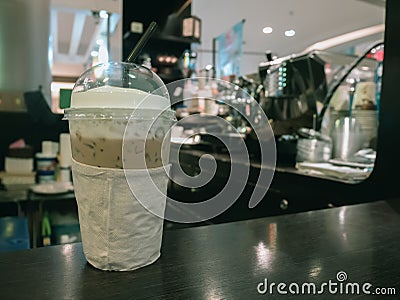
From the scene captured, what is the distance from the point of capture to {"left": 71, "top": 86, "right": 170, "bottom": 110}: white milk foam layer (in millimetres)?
450

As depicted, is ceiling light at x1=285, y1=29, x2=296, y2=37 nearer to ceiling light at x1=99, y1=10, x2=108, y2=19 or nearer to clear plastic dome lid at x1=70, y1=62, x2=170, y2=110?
ceiling light at x1=99, y1=10, x2=108, y2=19

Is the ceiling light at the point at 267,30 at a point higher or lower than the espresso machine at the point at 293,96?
higher

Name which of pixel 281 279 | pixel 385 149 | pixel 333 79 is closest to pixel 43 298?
pixel 281 279

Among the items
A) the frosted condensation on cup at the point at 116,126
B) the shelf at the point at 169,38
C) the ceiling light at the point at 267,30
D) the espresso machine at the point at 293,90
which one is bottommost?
the frosted condensation on cup at the point at 116,126

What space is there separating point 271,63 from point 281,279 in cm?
154

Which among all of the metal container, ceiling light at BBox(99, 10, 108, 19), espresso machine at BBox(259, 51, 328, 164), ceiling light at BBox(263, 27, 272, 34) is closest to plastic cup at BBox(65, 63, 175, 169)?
the metal container

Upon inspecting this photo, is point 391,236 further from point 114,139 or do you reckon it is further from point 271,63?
point 271,63

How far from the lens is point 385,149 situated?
3.54 ft

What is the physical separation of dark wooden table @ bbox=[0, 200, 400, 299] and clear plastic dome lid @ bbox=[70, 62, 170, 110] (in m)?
0.23

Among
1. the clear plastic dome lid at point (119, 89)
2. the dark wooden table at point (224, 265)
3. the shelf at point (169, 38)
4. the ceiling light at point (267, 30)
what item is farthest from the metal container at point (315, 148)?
the ceiling light at point (267, 30)

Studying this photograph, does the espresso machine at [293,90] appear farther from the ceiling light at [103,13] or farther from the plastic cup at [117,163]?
the ceiling light at [103,13]

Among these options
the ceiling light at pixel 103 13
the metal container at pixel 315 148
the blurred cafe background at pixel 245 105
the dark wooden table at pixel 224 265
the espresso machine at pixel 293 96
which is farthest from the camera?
the ceiling light at pixel 103 13

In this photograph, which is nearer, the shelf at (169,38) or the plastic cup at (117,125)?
the plastic cup at (117,125)

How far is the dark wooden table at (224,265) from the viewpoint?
16.2 inches
